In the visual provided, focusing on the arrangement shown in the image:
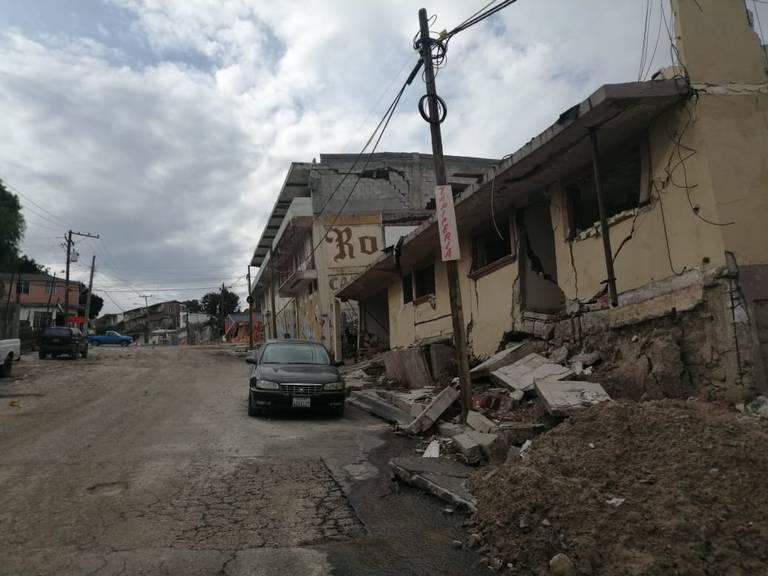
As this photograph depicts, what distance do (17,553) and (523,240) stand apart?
9.36 m

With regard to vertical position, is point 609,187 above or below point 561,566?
above

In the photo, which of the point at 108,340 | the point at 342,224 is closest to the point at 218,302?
the point at 108,340

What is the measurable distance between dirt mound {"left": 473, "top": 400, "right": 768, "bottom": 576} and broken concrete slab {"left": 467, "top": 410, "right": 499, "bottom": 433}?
197 cm

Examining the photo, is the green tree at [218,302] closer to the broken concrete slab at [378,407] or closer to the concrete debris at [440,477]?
the broken concrete slab at [378,407]

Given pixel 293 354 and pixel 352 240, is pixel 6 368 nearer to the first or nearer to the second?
pixel 293 354

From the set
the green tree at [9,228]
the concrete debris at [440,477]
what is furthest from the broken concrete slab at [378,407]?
the green tree at [9,228]

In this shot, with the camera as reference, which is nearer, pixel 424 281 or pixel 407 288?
pixel 424 281

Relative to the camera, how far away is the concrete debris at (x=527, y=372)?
27.3 ft

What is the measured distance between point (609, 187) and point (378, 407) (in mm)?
6093

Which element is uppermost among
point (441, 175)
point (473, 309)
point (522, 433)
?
point (441, 175)

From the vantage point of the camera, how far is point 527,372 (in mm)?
9023

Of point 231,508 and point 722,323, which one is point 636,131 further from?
point 231,508

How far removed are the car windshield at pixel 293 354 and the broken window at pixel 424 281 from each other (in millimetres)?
4656

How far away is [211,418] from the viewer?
10758 millimetres
